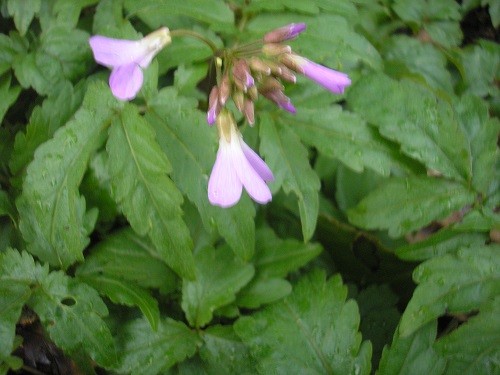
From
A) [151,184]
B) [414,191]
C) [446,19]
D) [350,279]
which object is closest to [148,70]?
[151,184]

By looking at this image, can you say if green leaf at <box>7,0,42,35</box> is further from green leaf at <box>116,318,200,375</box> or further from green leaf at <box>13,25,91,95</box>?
green leaf at <box>116,318,200,375</box>

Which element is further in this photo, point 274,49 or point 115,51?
point 274,49

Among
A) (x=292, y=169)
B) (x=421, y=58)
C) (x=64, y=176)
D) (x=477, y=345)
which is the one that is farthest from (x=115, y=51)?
(x=421, y=58)

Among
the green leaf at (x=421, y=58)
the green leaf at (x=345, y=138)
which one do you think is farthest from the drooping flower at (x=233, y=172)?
the green leaf at (x=421, y=58)

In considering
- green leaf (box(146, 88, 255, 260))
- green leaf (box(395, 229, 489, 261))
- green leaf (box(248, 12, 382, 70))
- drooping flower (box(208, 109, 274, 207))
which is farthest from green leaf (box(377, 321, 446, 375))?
green leaf (box(248, 12, 382, 70))

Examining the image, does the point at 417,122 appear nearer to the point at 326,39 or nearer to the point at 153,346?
the point at 326,39
